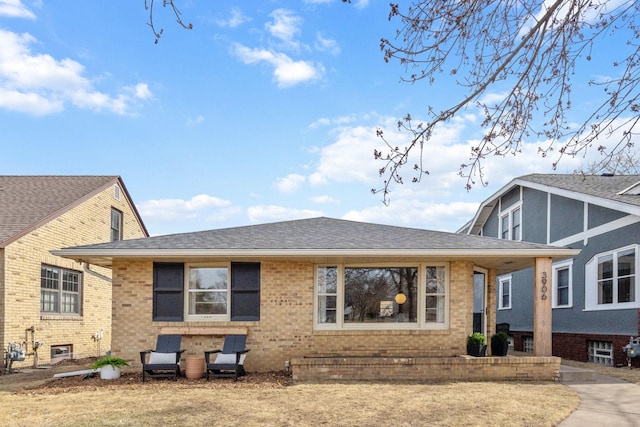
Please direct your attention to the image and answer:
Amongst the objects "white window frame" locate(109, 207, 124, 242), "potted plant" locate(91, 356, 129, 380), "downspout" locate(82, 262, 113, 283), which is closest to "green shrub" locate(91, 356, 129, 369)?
"potted plant" locate(91, 356, 129, 380)

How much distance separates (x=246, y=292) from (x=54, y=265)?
6.34m

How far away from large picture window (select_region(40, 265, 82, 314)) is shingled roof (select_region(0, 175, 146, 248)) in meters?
1.34

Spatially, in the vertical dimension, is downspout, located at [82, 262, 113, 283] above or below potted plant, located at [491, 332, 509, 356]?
above

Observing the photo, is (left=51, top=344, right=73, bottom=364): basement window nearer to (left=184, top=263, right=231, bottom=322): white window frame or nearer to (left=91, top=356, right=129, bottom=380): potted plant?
(left=91, top=356, right=129, bottom=380): potted plant

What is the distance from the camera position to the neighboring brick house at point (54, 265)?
13836 millimetres

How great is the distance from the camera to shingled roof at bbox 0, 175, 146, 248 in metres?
14.3

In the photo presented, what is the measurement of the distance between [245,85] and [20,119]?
8852 mm

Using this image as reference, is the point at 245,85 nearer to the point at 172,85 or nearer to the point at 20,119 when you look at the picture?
the point at 172,85

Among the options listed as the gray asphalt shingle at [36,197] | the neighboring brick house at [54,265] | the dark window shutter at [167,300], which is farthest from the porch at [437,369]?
the gray asphalt shingle at [36,197]

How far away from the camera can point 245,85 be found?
10172 mm

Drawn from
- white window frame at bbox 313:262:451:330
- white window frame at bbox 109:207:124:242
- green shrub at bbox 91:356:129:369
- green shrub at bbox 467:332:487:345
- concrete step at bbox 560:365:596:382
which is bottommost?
concrete step at bbox 560:365:596:382

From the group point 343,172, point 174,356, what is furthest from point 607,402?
point 174,356

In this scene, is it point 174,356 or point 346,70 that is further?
point 174,356

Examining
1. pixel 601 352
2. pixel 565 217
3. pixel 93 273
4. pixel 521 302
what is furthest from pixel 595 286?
pixel 93 273
